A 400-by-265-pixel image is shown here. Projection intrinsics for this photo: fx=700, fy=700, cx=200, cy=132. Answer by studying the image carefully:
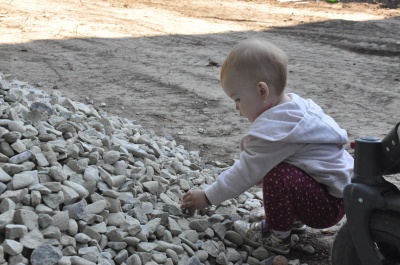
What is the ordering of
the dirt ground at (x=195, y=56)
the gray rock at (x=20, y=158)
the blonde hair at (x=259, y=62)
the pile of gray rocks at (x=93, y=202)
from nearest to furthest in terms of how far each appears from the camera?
the pile of gray rocks at (x=93, y=202), the blonde hair at (x=259, y=62), the gray rock at (x=20, y=158), the dirt ground at (x=195, y=56)

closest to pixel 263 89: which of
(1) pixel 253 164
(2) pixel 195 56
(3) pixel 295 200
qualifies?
(1) pixel 253 164

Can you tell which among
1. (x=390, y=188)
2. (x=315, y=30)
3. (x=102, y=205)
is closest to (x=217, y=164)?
(x=102, y=205)

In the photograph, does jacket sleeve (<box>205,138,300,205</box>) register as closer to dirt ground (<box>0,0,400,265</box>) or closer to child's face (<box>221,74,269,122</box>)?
child's face (<box>221,74,269,122</box>)

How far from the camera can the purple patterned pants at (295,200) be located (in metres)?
3.06

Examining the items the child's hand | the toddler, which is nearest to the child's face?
the toddler

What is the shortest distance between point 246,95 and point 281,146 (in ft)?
0.90

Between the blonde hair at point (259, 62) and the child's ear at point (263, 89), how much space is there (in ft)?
0.06

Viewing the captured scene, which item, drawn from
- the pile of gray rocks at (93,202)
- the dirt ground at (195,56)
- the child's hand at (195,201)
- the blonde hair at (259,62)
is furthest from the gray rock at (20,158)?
the dirt ground at (195,56)

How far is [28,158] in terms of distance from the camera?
3.26 m

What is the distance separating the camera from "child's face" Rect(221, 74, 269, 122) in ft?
10.1

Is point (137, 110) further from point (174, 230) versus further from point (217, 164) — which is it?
point (174, 230)

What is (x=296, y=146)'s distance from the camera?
3064 mm

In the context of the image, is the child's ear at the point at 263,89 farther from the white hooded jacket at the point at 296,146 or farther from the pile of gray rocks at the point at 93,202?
the pile of gray rocks at the point at 93,202

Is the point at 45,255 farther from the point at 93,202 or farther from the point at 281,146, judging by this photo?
the point at 281,146
